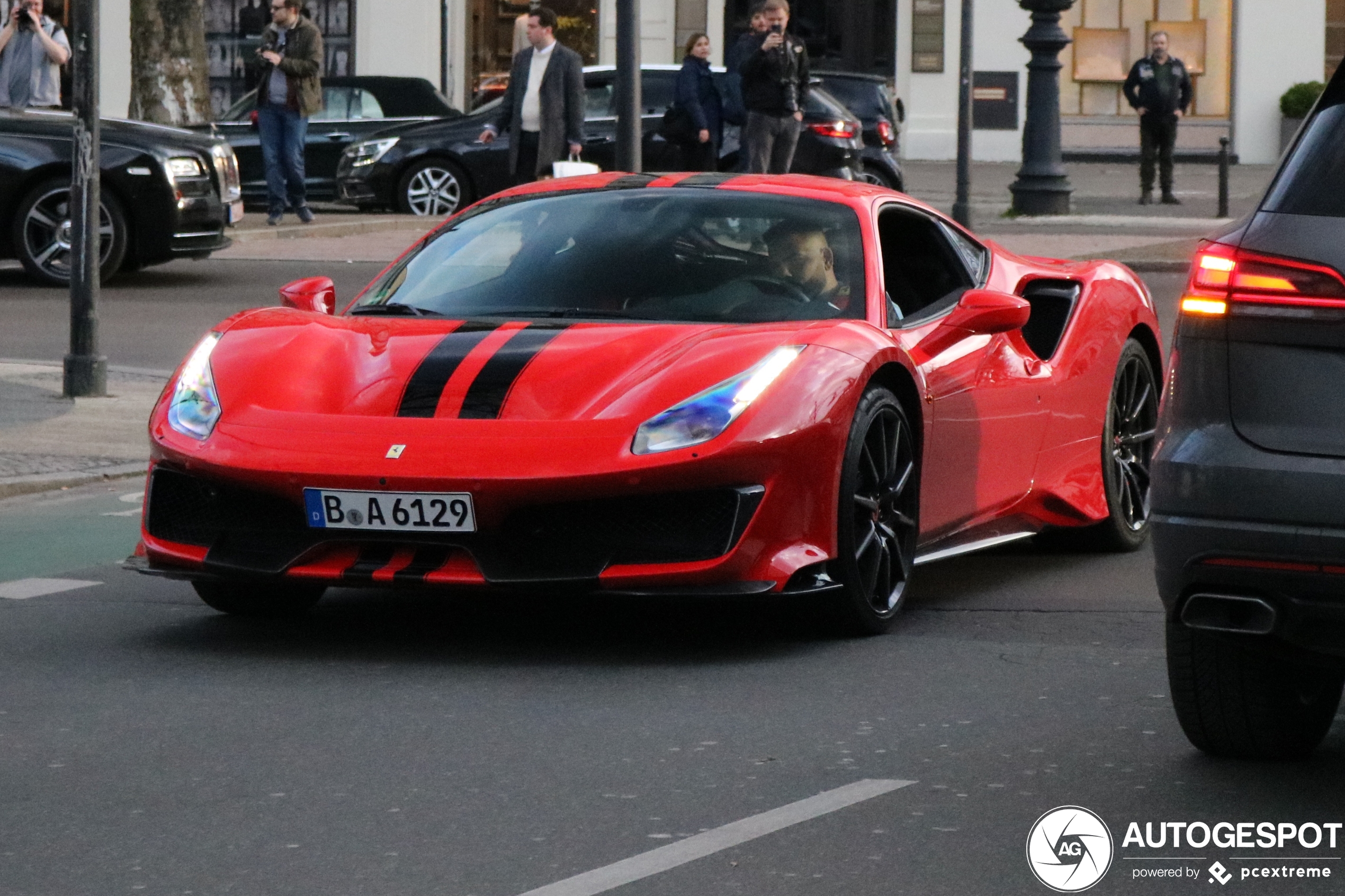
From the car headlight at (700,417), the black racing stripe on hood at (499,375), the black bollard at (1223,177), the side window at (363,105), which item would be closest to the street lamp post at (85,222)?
the black racing stripe on hood at (499,375)

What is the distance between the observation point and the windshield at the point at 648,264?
6.78 meters

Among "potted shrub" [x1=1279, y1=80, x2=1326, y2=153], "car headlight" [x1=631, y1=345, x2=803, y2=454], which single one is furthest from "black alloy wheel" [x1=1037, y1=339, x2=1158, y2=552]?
"potted shrub" [x1=1279, y1=80, x2=1326, y2=153]

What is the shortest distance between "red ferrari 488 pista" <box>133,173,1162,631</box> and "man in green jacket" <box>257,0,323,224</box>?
556 inches

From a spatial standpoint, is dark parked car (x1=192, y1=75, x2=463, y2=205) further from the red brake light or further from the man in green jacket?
the red brake light

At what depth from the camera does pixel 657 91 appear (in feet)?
77.0

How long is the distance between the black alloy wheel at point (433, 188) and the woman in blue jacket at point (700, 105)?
3.50 meters

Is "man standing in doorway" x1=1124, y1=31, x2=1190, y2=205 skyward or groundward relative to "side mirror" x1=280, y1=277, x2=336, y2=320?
skyward

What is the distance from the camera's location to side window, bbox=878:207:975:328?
283 inches

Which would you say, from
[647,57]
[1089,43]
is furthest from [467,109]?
[1089,43]

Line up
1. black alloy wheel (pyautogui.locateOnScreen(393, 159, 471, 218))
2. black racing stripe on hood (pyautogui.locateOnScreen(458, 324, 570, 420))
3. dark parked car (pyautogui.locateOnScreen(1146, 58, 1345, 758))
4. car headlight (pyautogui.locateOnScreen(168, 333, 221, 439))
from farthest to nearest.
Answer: black alloy wheel (pyautogui.locateOnScreen(393, 159, 471, 218))
car headlight (pyautogui.locateOnScreen(168, 333, 221, 439))
black racing stripe on hood (pyautogui.locateOnScreen(458, 324, 570, 420))
dark parked car (pyautogui.locateOnScreen(1146, 58, 1345, 758))

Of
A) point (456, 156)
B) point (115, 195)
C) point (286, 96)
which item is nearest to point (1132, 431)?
point (115, 195)

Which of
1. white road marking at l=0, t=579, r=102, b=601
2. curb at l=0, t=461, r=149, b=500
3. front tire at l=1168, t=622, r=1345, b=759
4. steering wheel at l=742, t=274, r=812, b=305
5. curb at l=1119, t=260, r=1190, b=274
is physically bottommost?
white road marking at l=0, t=579, r=102, b=601

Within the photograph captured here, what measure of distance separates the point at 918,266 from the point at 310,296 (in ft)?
5.81

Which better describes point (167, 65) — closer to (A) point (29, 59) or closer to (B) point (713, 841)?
(A) point (29, 59)
